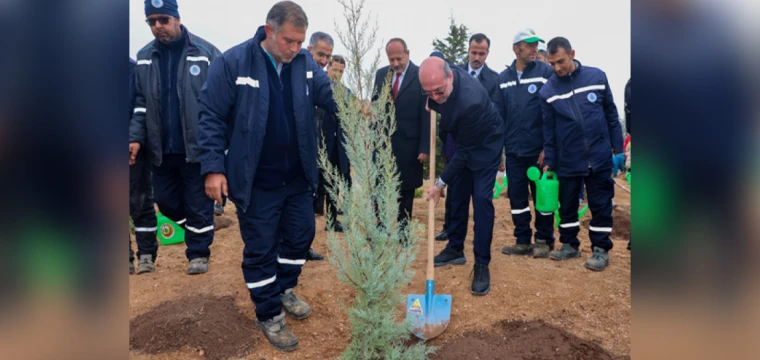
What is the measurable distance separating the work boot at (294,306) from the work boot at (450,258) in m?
1.55

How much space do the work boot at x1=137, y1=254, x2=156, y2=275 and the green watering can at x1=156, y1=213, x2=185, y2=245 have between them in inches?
41.9

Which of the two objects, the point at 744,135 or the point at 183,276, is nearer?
the point at 744,135

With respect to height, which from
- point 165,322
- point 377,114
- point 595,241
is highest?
point 377,114

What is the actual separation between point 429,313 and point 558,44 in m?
2.82

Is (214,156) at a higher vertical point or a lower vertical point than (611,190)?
higher

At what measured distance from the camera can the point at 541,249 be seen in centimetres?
483

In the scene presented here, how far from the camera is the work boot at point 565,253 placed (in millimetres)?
4689

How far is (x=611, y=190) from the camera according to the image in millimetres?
4336

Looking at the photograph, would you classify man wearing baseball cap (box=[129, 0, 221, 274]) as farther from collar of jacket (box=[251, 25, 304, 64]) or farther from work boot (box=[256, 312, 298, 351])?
work boot (box=[256, 312, 298, 351])

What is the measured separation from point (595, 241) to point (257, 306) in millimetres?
3347

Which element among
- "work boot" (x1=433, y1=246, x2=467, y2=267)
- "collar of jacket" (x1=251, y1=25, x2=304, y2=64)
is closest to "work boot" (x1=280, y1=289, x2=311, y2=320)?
"work boot" (x1=433, y1=246, x2=467, y2=267)

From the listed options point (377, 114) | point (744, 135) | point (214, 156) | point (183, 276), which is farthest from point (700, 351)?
point (183, 276)

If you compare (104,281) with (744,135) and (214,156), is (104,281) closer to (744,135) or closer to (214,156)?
(744,135)

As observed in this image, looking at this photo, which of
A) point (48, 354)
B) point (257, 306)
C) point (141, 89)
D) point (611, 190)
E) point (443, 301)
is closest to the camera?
point (48, 354)
